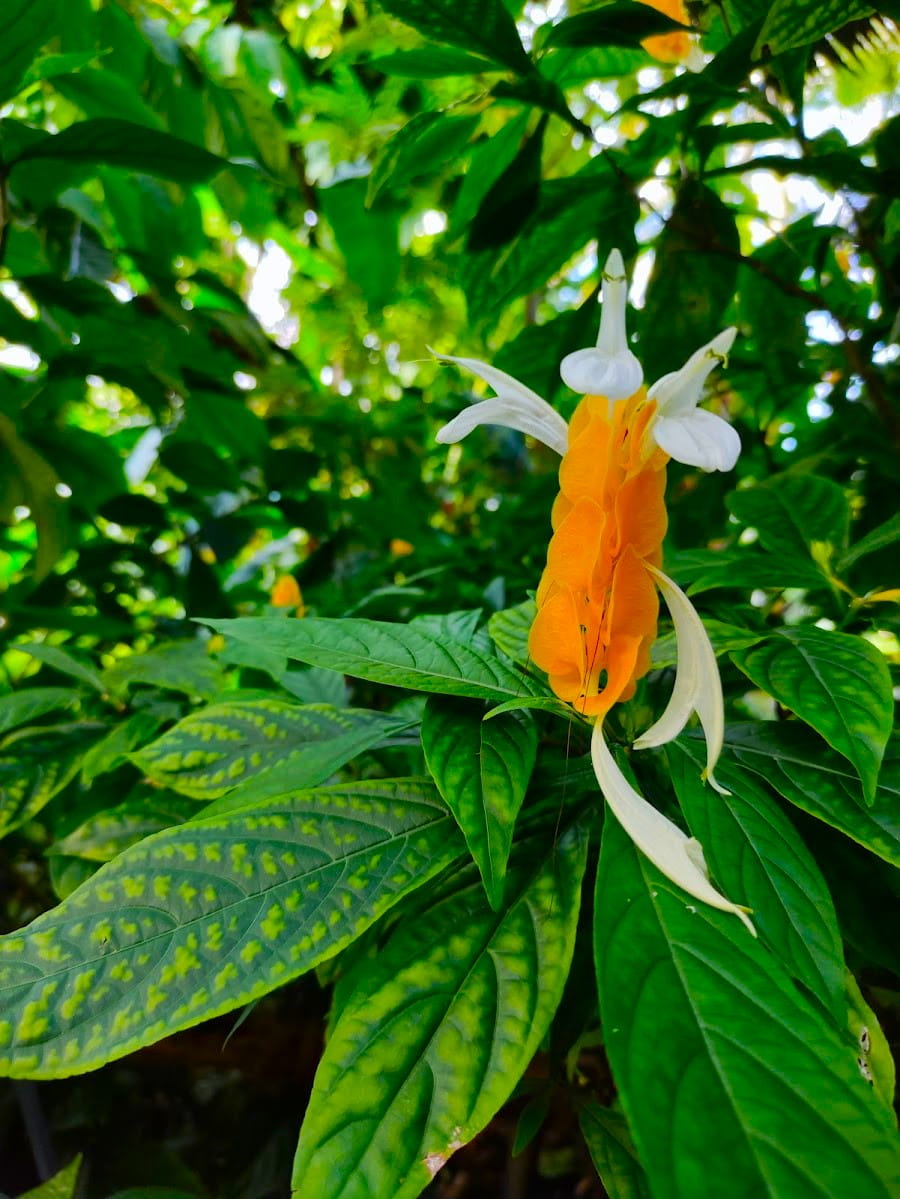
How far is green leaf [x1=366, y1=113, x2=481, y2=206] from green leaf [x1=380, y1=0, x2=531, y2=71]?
2.5 inches

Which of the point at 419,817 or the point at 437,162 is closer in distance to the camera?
the point at 419,817

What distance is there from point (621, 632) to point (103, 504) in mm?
882

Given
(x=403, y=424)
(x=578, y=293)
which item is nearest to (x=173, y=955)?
(x=403, y=424)

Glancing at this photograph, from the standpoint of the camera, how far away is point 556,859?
1.33 feet

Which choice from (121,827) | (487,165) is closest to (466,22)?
(487,165)

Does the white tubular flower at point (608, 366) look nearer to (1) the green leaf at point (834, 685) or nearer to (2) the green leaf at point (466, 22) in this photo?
(1) the green leaf at point (834, 685)

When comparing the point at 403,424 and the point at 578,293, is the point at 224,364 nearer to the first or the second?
the point at 403,424

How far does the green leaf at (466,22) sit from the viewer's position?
0.56 m

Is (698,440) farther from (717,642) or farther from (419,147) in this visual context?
(419,147)

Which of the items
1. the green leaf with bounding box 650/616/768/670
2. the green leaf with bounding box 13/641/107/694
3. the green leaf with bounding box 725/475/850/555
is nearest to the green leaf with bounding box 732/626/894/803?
the green leaf with bounding box 650/616/768/670

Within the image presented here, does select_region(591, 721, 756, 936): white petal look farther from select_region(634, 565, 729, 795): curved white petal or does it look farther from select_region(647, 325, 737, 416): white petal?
select_region(647, 325, 737, 416): white petal

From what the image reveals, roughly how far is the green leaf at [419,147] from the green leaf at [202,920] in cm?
53

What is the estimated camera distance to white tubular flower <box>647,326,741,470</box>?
33 centimetres

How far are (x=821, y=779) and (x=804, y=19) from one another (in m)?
0.49
